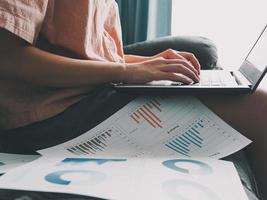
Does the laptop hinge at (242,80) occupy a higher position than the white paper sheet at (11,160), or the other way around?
the laptop hinge at (242,80)

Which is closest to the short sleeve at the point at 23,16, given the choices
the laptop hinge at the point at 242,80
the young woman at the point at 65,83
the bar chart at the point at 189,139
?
the young woman at the point at 65,83

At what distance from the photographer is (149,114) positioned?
0.76m

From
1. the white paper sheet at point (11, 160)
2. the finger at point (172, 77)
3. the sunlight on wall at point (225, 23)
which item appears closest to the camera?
the white paper sheet at point (11, 160)

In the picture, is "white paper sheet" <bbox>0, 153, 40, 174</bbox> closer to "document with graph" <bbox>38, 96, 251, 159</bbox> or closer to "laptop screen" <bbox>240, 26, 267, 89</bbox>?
"document with graph" <bbox>38, 96, 251, 159</bbox>

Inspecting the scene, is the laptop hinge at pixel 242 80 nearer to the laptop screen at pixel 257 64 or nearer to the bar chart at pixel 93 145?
the laptop screen at pixel 257 64

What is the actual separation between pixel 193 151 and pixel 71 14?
1.11ft

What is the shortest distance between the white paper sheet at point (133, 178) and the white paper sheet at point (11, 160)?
4 cm

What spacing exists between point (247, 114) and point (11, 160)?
0.42m

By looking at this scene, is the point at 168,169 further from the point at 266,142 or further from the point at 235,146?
the point at 266,142

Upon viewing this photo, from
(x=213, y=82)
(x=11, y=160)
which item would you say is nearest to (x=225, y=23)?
(x=213, y=82)

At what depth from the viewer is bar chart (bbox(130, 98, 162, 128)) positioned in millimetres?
755

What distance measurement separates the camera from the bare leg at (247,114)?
77 centimetres

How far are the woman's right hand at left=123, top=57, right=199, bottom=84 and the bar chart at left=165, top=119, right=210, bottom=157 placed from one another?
0.09 metres

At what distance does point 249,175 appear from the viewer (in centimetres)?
68
